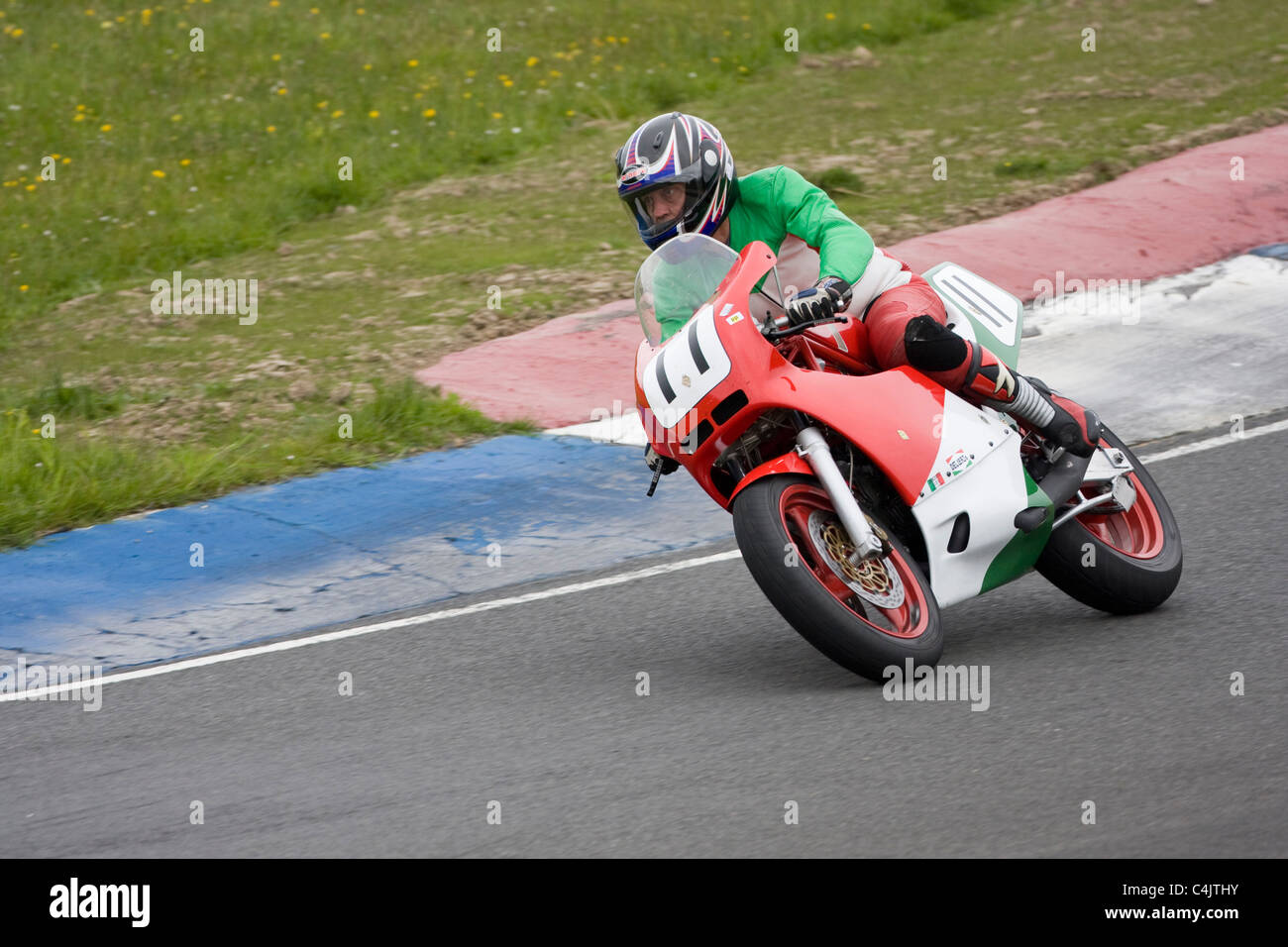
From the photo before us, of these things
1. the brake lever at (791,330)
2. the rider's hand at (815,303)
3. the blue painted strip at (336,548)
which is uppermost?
the rider's hand at (815,303)

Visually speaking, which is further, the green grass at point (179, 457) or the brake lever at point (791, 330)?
the green grass at point (179, 457)

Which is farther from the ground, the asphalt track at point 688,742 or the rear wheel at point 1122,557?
the rear wheel at point 1122,557

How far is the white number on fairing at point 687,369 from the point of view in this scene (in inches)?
195

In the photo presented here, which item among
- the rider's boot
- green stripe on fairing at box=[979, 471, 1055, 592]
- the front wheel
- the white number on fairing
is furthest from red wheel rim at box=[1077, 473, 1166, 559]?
the white number on fairing

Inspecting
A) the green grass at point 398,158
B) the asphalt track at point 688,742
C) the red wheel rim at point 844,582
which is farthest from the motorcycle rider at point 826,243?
the green grass at point 398,158

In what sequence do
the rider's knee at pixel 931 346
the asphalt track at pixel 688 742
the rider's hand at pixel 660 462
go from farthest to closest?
the rider's hand at pixel 660 462
the rider's knee at pixel 931 346
the asphalt track at pixel 688 742

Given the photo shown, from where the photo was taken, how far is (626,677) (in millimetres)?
5516

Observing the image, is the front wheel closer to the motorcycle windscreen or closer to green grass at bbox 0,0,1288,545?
the motorcycle windscreen

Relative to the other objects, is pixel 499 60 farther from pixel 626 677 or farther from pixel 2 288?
pixel 626 677

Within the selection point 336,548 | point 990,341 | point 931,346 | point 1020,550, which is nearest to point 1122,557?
point 1020,550

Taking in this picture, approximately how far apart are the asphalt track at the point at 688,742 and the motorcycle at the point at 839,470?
Answer: 0.28m

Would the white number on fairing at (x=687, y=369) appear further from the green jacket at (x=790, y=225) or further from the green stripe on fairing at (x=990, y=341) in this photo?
the green stripe on fairing at (x=990, y=341)

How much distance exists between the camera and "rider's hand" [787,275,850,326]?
491 cm
